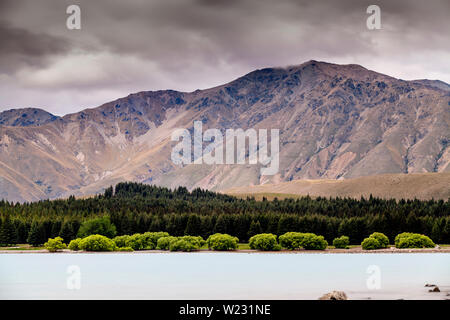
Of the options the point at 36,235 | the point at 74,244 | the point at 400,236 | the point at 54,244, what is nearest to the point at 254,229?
the point at 400,236

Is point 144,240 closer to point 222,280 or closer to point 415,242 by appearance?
point 415,242

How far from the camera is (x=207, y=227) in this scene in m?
196

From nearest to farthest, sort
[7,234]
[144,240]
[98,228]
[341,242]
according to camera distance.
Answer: [341,242] → [144,240] → [7,234] → [98,228]

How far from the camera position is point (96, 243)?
570ft

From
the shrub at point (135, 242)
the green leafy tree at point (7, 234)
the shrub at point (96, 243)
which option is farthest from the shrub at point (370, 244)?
the green leafy tree at point (7, 234)

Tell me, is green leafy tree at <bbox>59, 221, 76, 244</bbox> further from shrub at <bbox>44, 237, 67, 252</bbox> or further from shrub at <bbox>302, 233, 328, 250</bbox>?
shrub at <bbox>302, 233, 328, 250</bbox>

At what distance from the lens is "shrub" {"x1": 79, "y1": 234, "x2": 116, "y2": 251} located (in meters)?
174

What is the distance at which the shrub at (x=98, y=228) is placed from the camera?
188m

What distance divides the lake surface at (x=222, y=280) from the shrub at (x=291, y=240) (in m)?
50.9

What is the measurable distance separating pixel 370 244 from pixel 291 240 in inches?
783

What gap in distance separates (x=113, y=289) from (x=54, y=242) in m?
102

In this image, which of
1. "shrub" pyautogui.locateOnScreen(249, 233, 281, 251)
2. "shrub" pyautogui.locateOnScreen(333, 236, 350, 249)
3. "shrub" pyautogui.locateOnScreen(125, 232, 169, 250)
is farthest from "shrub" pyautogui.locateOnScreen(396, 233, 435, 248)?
"shrub" pyautogui.locateOnScreen(125, 232, 169, 250)
